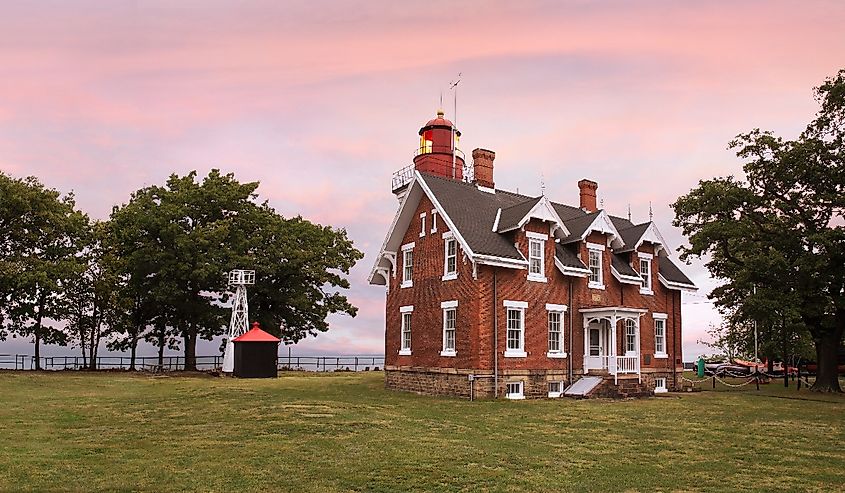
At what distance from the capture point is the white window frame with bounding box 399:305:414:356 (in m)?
34.0

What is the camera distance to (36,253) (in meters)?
47.6

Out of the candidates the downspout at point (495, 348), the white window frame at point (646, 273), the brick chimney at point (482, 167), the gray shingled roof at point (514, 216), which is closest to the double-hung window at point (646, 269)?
the white window frame at point (646, 273)

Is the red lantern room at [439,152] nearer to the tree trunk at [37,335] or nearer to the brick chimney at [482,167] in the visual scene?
the brick chimney at [482,167]

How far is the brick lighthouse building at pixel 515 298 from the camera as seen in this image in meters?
30.1

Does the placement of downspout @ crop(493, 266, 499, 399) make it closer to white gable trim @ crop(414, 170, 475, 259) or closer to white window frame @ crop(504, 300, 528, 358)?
white window frame @ crop(504, 300, 528, 358)

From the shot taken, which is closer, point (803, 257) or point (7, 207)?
point (803, 257)

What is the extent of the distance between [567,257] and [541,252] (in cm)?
191

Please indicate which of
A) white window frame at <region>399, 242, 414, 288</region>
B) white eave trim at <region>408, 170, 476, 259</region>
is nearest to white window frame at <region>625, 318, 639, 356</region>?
white eave trim at <region>408, 170, 476, 259</region>

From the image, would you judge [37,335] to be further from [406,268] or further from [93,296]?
[406,268]

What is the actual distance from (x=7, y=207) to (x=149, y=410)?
29.9m

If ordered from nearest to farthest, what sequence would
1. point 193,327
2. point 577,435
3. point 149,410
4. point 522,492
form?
point 522,492, point 577,435, point 149,410, point 193,327

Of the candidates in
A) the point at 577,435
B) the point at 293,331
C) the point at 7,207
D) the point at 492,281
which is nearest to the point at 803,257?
the point at 492,281

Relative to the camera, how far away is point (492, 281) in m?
30.1

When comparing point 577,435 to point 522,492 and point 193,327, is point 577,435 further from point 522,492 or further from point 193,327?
point 193,327
